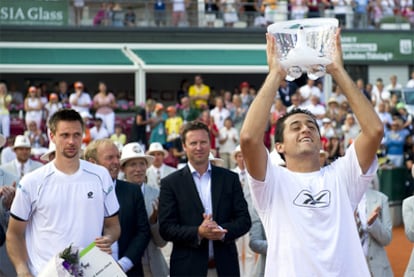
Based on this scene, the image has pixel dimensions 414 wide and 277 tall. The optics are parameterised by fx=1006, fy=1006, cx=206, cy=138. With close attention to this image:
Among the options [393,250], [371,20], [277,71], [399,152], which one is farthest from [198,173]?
[371,20]

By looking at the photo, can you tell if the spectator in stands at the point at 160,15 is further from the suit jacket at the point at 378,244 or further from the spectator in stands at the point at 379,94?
the suit jacket at the point at 378,244

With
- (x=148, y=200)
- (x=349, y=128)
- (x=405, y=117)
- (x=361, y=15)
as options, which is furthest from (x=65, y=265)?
(x=361, y=15)

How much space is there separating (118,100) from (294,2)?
252 inches

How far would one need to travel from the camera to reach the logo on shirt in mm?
5383

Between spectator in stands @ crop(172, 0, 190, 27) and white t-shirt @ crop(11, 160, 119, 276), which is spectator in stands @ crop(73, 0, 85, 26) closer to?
spectator in stands @ crop(172, 0, 190, 27)

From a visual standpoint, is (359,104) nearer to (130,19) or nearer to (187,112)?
(187,112)

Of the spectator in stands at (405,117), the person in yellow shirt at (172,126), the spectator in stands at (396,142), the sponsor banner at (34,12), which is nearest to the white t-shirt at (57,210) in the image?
the person in yellow shirt at (172,126)

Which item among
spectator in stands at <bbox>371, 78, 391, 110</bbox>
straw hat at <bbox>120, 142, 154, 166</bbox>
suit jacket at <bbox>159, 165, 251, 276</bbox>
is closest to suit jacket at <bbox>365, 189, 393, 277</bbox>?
suit jacket at <bbox>159, 165, 251, 276</bbox>

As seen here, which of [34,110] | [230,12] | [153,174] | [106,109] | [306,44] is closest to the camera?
[306,44]

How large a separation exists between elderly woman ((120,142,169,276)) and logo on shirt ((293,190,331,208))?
311 centimetres

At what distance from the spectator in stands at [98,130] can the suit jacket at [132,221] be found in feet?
43.5

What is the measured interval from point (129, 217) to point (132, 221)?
43mm

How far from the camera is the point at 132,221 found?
8086mm

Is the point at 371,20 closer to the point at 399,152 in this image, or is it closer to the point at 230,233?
the point at 399,152
